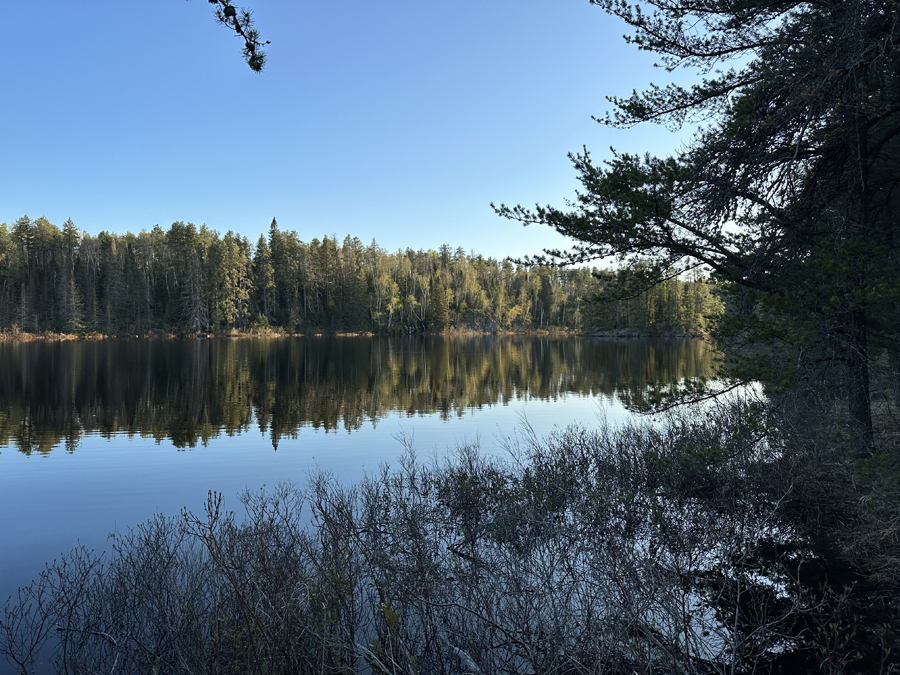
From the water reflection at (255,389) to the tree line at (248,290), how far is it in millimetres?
33440

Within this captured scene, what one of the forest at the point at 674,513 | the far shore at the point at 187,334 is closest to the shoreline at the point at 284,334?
the far shore at the point at 187,334

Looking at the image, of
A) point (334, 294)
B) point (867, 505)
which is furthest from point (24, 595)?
point (334, 294)

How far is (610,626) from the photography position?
4.20m

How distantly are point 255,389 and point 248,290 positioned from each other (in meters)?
67.2

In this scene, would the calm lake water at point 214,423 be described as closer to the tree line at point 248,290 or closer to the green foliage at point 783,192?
the green foliage at point 783,192

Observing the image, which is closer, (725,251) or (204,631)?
(204,631)

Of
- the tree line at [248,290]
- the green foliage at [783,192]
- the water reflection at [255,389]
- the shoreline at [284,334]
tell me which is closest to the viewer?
the green foliage at [783,192]

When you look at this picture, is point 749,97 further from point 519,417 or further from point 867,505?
point 519,417

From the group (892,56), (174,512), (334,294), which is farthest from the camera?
(334,294)

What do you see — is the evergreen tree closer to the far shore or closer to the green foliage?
the far shore

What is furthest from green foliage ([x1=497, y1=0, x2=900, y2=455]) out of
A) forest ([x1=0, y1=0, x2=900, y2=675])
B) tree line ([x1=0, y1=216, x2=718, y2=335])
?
tree line ([x1=0, y1=216, x2=718, y2=335])

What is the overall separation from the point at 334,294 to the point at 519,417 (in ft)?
272

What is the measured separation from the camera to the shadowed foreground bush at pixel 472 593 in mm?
4492

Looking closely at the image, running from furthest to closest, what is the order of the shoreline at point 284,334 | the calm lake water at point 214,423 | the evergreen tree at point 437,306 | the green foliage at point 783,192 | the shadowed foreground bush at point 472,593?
the evergreen tree at point 437,306
the shoreline at point 284,334
the calm lake water at point 214,423
the green foliage at point 783,192
the shadowed foreground bush at point 472,593
